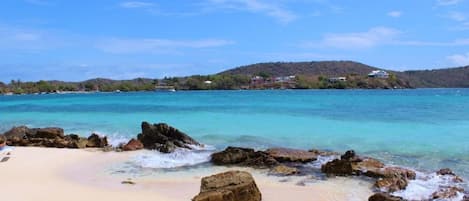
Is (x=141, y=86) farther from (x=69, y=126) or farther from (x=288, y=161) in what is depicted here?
(x=288, y=161)

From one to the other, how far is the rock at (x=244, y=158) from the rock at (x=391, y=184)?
3539 millimetres

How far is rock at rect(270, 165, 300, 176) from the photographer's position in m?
13.5

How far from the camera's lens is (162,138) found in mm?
19094

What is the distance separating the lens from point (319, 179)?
12859 mm

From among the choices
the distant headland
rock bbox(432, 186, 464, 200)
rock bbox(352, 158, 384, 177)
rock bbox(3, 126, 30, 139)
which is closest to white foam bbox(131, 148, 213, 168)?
rock bbox(352, 158, 384, 177)

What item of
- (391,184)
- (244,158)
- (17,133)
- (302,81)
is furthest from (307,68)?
(391,184)

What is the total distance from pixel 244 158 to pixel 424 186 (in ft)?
17.3

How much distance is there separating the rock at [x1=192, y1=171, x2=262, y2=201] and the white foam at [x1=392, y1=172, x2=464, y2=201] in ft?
11.1

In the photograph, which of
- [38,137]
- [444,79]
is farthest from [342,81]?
[38,137]

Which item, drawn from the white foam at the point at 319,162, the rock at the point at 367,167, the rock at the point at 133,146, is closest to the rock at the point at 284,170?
the white foam at the point at 319,162

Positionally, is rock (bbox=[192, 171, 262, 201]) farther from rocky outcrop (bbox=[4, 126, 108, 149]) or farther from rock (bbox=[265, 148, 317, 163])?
rocky outcrop (bbox=[4, 126, 108, 149])

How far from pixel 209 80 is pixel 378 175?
482 ft

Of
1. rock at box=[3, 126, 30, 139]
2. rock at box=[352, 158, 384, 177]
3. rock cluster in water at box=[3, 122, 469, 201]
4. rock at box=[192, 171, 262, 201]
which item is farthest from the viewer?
rock at box=[3, 126, 30, 139]

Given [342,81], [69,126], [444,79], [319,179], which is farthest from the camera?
[444,79]
